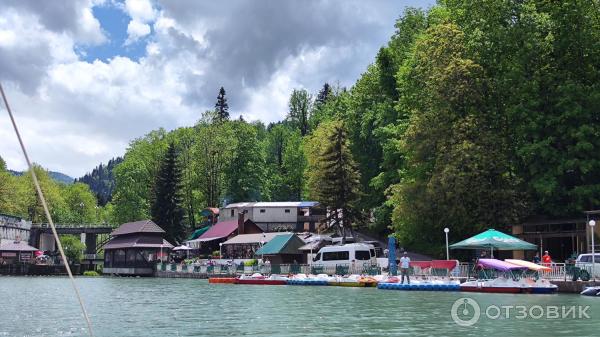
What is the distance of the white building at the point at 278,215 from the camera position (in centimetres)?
8638

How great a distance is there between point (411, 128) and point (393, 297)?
1878cm

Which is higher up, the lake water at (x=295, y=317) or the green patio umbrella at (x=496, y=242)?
the green patio umbrella at (x=496, y=242)

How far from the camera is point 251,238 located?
74.4 metres

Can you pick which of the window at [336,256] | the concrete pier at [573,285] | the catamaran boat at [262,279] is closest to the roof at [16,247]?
the catamaran boat at [262,279]

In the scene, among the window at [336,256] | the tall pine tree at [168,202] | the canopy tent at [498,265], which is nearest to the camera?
the canopy tent at [498,265]

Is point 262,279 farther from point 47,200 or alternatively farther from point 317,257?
point 47,200

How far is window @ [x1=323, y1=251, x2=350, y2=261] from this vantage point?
52.9 meters

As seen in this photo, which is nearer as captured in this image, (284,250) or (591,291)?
(591,291)

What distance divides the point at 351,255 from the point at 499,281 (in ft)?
64.4

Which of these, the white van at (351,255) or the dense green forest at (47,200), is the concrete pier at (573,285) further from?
the dense green forest at (47,200)

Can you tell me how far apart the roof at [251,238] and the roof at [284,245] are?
7630 millimetres

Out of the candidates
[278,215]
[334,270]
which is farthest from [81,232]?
[334,270]

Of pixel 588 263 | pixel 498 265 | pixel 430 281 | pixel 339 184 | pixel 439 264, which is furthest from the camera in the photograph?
pixel 339 184

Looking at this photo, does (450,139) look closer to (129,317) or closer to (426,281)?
(426,281)
